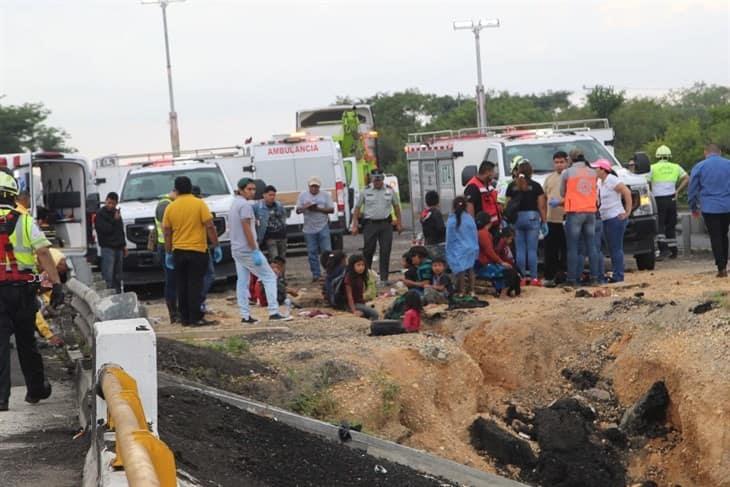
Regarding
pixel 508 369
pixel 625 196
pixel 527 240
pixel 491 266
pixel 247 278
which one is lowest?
pixel 508 369

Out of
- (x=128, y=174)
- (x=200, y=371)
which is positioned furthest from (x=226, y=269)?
(x=200, y=371)

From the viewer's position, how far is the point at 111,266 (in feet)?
67.3

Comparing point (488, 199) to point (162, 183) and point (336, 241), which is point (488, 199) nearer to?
point (162, 183)

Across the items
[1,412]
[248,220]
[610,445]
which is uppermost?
[248,220]

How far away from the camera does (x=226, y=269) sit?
21812 mm

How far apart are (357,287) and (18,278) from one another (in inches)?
247

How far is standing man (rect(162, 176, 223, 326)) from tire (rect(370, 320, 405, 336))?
2203 millimetres

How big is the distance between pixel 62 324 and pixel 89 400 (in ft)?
19.1

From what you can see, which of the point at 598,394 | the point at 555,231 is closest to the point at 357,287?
the point at 555,231

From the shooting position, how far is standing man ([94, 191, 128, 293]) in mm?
20422

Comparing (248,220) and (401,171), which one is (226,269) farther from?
(401,171)

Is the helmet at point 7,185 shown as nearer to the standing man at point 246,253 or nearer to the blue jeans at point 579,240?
the standing man at point 246,253

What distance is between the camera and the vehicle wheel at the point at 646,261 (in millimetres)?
20016

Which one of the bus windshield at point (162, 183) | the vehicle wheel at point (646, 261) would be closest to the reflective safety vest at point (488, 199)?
the vehicle wheel at point (646, 261)
